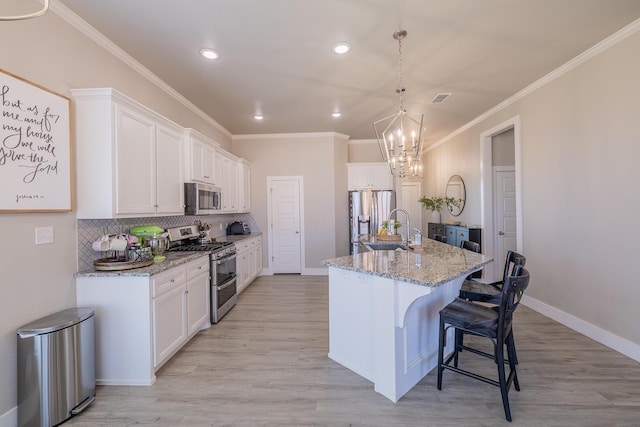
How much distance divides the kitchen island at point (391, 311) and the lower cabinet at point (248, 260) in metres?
2.26

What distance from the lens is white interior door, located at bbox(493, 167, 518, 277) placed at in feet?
15.4

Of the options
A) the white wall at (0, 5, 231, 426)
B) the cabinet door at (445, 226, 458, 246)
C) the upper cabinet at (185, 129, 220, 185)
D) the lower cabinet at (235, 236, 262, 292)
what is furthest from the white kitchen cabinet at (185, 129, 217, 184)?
the cabinet door at (445, 226, 458, 246)

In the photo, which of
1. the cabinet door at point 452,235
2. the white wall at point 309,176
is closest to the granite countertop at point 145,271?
the white wall at point 309,176

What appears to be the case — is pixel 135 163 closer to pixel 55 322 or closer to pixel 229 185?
pixel 55 322

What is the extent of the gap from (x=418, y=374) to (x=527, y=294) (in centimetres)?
270

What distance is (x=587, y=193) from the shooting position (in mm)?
2896

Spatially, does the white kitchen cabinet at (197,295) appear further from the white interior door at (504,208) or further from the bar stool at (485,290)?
the white interior door at (504,208)

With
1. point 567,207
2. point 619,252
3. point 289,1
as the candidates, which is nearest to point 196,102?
point 289,1

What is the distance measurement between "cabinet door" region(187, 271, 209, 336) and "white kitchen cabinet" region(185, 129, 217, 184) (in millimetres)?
1273

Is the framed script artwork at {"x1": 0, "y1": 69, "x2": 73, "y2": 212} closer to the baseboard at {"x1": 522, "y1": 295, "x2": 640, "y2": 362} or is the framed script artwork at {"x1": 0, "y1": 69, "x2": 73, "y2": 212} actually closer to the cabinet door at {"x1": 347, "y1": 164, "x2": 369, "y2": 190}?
the cabinet door at {"x1": 347, "y1": 164, "x2": 369, "y2": 190}

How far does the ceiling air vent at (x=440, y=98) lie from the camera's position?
3.83 metres

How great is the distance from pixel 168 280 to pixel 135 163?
110 cm

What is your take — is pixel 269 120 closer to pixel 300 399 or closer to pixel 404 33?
pixel 404 33

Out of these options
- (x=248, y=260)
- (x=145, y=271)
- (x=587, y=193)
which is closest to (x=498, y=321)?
(x=587, y=193)
